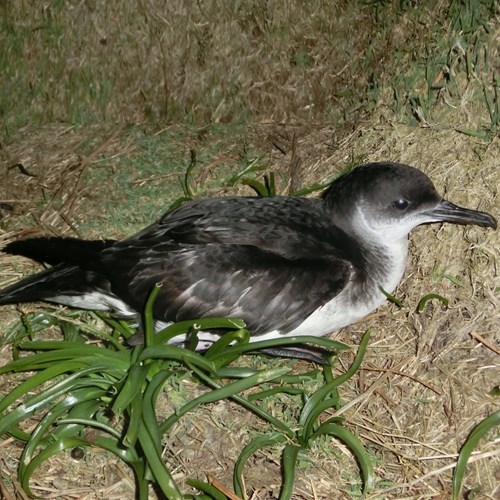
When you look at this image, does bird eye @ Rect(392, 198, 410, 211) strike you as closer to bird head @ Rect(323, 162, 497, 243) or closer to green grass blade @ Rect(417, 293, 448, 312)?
bird head @ Rect(323, 162, 497, 243)

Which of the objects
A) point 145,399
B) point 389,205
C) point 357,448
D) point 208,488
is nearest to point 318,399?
point 357,448

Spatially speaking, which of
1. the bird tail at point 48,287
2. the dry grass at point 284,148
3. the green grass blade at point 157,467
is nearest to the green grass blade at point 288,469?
the dry grass at point 284,148

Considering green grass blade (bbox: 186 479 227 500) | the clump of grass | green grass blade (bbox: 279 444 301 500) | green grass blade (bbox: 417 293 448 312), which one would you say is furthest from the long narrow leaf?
green grass blade (bbox: 417 293 448 312)

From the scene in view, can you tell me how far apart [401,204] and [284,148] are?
1.44 m

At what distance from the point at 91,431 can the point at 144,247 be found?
837mm

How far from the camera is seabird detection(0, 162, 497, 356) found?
298 centimetres

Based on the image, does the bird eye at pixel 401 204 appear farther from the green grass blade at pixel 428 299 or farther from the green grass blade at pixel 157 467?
the green grass blade at pixel 157 467

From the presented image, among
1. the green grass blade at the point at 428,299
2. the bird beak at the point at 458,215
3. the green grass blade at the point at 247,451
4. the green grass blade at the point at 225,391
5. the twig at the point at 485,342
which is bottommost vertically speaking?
the green grass blade at the point at 247,451

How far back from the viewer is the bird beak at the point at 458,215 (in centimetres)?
303

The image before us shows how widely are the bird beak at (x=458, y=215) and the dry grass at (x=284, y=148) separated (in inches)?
6.1

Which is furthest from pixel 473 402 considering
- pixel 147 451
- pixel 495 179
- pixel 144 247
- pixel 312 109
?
pixel 312 109

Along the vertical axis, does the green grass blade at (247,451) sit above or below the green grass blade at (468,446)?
below

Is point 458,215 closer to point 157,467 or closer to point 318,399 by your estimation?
point 318,399

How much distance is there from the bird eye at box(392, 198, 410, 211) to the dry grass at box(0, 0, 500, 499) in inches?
12.6
